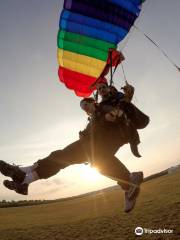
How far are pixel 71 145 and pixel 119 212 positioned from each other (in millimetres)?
13859

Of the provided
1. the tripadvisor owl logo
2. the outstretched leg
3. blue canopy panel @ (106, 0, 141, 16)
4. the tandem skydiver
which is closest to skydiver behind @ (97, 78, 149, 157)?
the tandem skydiver

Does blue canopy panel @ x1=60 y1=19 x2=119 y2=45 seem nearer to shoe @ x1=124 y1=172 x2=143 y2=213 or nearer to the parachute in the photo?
the parachute

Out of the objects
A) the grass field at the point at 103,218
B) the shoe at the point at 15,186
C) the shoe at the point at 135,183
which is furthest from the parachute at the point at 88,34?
the grass field at the point at 103,218

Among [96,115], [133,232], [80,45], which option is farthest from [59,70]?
[133,232]

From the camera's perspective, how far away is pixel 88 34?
33.4ft

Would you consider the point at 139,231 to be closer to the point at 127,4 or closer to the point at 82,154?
the point at 82,154

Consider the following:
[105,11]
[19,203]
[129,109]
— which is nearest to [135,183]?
[129,109]

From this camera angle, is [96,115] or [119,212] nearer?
[96,115]

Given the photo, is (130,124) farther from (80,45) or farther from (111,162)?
(80,45)

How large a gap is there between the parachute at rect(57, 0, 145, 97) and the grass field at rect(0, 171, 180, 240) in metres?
8.44

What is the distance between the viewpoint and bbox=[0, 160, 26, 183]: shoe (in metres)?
6.91

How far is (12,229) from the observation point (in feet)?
65.1

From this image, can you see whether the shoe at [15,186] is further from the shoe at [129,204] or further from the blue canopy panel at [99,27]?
the blue canopy panel at [99,27]

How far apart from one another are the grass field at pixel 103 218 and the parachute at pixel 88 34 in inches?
332
